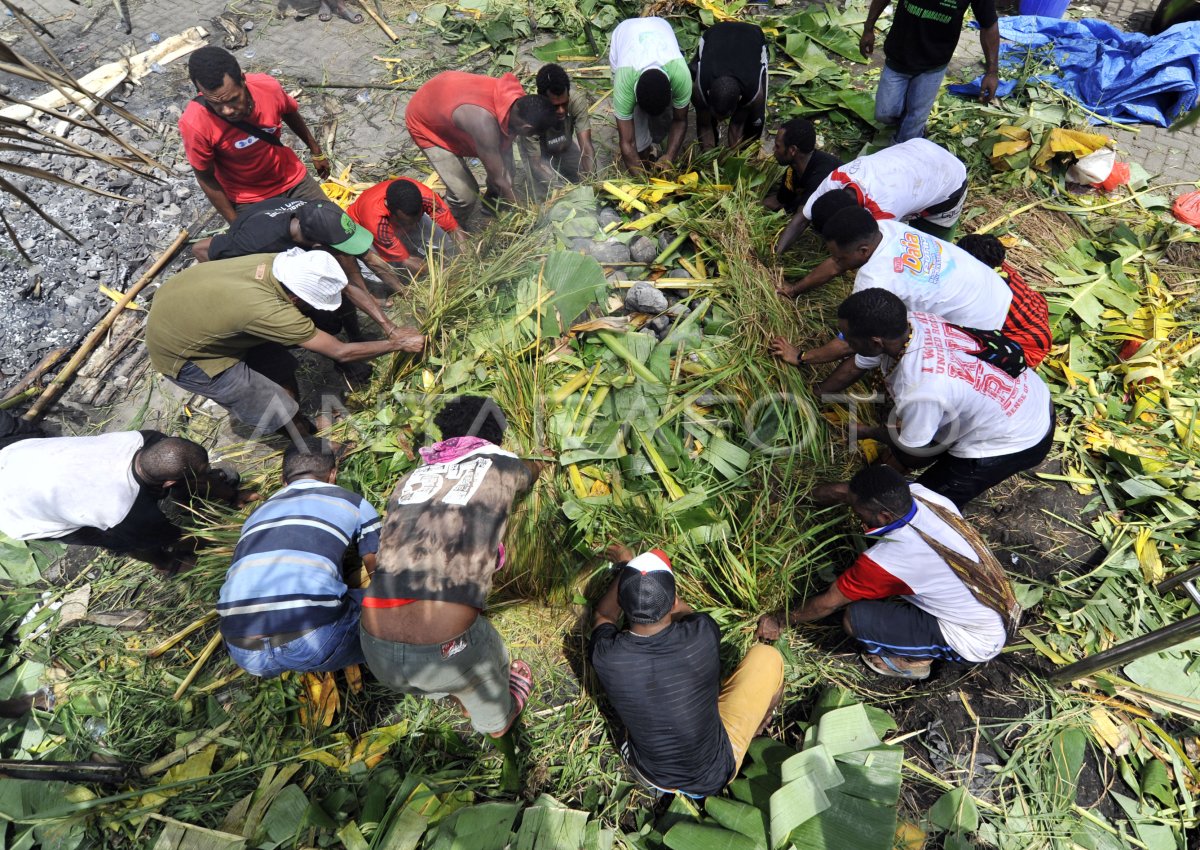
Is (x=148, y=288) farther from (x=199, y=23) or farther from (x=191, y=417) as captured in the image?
(x=199, y=23)

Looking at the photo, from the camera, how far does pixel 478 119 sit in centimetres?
460

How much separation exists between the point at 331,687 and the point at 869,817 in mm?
2696

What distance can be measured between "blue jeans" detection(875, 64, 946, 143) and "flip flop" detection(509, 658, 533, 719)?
4997mm

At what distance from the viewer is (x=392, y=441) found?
3.93m

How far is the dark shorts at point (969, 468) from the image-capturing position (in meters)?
3.40

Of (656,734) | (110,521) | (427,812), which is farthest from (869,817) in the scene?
(110,521)

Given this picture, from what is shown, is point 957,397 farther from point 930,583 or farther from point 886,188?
point 886,188

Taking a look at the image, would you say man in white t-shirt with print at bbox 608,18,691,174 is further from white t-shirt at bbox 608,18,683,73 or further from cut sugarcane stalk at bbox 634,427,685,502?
cut sugarcane stalk at bbox 634,427,685,502

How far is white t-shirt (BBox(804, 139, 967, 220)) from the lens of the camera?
395cm

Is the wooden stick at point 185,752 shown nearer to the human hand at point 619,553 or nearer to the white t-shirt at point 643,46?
the human hand at point 619,553

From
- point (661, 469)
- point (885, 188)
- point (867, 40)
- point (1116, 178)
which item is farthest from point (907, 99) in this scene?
point (661, 469)

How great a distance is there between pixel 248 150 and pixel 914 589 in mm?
4979

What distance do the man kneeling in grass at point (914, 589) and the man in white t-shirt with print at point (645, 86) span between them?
3.07m

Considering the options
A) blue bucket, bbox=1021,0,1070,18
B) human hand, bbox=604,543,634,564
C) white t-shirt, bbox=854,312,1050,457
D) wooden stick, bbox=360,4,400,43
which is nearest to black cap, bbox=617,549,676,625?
human hand, bbox=604,543,634,564
